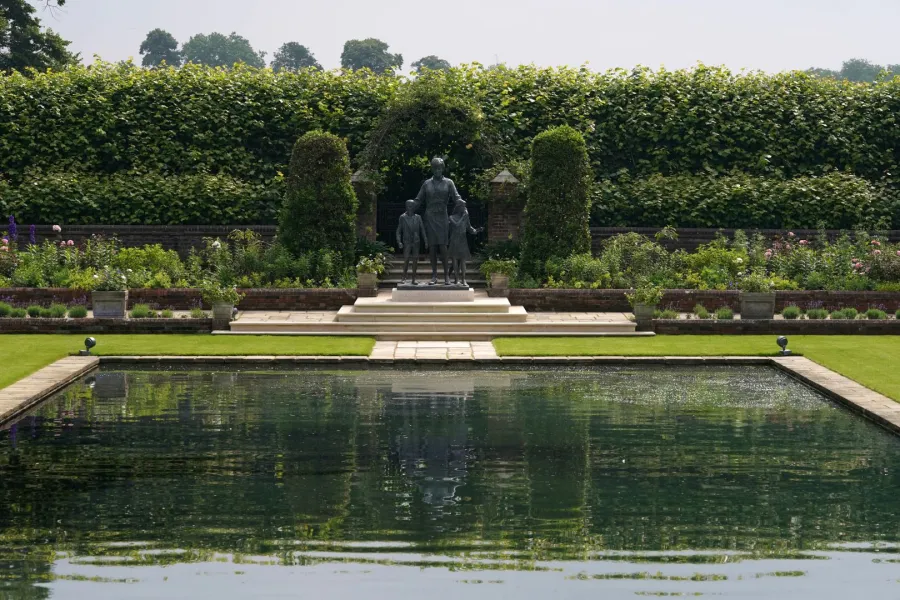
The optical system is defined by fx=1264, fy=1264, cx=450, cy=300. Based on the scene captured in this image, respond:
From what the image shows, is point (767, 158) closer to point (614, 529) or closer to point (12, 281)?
point (12, 281)

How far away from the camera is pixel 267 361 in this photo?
1789 cm

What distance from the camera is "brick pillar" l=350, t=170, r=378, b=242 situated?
27828 millimetres

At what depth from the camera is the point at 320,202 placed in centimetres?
2655

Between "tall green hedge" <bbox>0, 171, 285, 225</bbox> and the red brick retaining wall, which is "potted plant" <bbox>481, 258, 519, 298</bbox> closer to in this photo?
the red brick retaining wall

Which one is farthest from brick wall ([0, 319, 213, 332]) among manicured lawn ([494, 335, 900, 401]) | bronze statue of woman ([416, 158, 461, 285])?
manicured lawn ([494, 335, 900, 401])

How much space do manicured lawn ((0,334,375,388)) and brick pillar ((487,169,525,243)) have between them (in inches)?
331

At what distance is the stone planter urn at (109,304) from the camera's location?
69.7 ft

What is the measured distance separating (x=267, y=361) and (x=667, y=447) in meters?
7.36

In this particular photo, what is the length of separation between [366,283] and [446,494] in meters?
13.8

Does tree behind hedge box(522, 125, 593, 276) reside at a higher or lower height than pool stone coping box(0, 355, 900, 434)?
higher

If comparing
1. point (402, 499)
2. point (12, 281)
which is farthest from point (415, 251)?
point (402, 499)

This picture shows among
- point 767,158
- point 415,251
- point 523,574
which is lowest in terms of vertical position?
point 523,574

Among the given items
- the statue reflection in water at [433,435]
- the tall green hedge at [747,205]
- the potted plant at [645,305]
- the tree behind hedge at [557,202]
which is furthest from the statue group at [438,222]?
the tall green hedge at [747,205]

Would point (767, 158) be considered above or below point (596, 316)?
above
